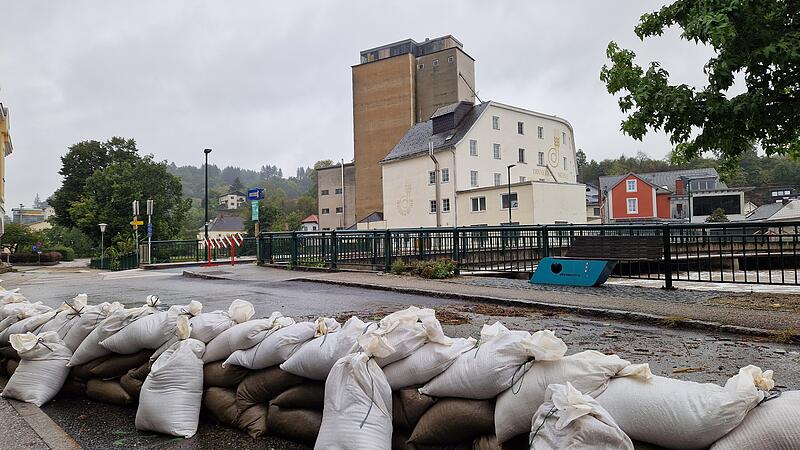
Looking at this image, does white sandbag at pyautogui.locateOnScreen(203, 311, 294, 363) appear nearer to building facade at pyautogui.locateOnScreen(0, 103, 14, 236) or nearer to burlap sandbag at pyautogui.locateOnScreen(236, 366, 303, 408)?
burlap sandbag at pyautogui.locateOnScreen(236, 366, 303, 408)

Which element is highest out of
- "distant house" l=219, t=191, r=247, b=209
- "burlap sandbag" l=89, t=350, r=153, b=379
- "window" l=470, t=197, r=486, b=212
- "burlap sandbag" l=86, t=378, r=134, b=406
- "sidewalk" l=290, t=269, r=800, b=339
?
"distant house" l=219, t=191, r=247, b=209

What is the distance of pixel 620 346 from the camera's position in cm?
525

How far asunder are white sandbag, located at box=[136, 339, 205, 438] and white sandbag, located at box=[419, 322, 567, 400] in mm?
1742

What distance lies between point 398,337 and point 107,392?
268 cm

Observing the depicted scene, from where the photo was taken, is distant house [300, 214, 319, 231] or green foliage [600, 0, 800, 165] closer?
green foliage [600, 0, 800, 165]

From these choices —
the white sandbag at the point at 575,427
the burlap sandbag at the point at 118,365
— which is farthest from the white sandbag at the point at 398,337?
the burlap sandbag at the point at 118,365

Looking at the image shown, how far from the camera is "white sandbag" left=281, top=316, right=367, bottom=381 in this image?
2953mm

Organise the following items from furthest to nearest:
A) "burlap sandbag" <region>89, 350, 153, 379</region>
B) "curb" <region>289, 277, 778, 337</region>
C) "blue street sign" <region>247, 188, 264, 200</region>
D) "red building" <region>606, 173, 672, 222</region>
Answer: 1. "red building" <region>606, 173, 672, 222</region>
2. "blue street sign" <region>247, 188, 264, 200</region>
3. "curb" <region>289, 277, 778, 337</region>
4. "burlap sandbag" <region>89, 350, 153, 379</region>

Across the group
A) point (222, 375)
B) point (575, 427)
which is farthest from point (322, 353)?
point (575, 427)

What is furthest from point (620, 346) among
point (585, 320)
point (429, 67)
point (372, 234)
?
point (429, 67)

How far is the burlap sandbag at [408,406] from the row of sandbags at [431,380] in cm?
3

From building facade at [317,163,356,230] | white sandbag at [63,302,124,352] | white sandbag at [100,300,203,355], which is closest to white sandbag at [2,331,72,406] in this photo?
white sandbag at [63,302,124,352]

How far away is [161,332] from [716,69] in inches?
287

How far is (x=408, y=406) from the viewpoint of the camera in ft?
8.91
